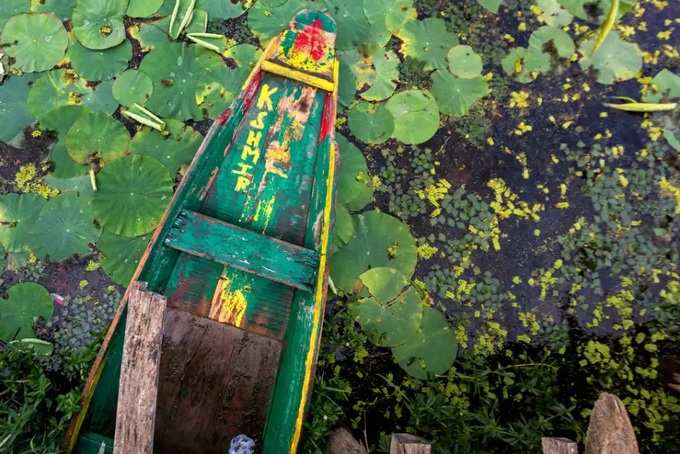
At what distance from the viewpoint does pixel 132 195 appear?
2443 mm

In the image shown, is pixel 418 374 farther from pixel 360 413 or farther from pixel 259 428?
pixel 259 428

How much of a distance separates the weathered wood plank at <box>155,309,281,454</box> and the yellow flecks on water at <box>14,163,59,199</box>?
3.23 feet

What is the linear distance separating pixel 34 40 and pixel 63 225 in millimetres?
995

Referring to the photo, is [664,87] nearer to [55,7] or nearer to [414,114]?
[414,114]

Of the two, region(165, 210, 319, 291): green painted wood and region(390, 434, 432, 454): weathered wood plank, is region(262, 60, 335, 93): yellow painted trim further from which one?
region(390, 434, 432, 454): weathered wood plank

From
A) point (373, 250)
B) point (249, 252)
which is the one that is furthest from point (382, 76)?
point (249, 252)

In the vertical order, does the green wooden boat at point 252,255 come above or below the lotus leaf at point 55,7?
below

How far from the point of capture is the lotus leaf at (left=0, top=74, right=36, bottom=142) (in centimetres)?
261

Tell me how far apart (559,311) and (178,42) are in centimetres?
249

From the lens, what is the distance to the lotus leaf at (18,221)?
8.13 feet

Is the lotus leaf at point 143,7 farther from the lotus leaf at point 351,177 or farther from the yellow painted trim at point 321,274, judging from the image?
the yellow painted trim at point 321,274

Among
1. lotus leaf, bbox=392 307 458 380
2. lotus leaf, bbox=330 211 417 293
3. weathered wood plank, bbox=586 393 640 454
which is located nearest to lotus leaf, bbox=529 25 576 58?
lotus leaf, bbox=330 211 417 293

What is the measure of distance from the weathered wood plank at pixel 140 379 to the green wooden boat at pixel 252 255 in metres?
0.57

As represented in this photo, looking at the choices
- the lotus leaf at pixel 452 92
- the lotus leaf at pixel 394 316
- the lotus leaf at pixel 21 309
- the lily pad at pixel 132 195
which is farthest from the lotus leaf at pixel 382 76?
the lotus leaf at pixel 21 309
